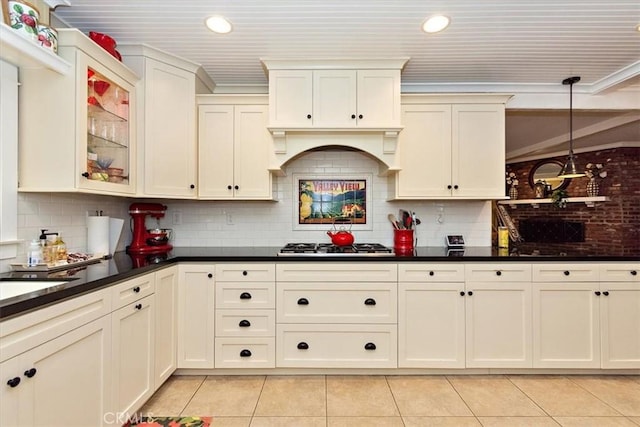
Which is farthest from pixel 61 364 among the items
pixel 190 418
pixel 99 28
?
pixel 99 28

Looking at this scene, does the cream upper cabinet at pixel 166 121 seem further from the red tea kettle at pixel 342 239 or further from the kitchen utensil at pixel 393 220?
the kitchen utensil at pixel 393 220

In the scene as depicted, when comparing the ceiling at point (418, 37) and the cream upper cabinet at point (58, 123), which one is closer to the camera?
the cream upper cabinet at point (58, 123)

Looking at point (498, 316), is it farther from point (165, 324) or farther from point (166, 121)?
point (166, 121)

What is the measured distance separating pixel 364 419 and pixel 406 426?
240 mm

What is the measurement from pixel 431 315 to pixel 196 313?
5.62 feet

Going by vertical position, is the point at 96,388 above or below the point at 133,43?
below

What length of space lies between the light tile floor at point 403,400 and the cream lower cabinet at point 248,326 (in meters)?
0.16

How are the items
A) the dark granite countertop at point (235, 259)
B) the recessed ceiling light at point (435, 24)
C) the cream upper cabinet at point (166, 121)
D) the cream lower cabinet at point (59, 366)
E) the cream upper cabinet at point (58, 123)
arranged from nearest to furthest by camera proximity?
the cream lower cabinet at point (59, 366) → the dark granite countertop at point (235, 259) → the cream upper cabinet at point (58, 123) → the recessed ceiling light at point (435, 24) → the cream upper cabinet at point (166, 121)

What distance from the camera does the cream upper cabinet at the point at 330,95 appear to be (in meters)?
2.58

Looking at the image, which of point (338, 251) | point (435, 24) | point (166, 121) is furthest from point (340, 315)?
point (435, 24)

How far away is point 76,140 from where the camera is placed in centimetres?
184

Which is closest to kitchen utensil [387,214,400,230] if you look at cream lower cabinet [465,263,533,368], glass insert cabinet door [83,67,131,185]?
cream lower cabinet [465,263,533,368]

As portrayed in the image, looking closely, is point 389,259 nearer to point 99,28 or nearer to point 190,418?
point 190,418

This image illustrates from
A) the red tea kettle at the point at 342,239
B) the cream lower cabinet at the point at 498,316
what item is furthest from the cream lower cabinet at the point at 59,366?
the cream lower cabinet at the point at 498,316
